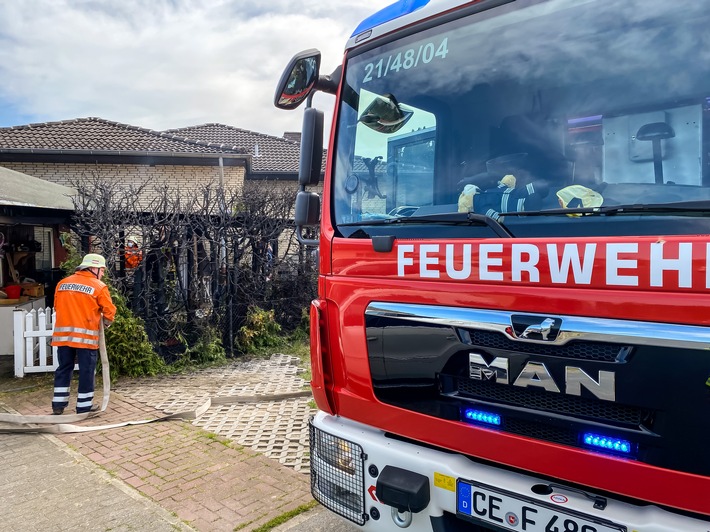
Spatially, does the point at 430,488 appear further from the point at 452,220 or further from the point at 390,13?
the point at 390,13

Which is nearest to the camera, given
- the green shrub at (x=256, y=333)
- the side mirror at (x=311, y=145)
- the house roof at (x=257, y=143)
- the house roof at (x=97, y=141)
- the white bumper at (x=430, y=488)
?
the white bumper at (x=430, y=488)

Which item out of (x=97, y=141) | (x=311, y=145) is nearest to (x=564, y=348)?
(x=311, y=145)

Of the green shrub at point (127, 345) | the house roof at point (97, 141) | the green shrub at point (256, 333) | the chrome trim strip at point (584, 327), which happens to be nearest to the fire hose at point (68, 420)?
the green shrub at point (127, 345)

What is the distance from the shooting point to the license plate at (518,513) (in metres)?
1.88

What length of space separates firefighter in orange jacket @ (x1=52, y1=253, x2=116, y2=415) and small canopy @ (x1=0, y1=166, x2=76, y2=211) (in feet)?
7.60

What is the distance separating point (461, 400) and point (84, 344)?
14.0 ft

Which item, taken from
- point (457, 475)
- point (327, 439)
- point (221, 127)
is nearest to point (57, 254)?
point (327, 439)

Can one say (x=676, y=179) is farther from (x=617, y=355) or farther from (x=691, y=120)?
(x=617, y=355)

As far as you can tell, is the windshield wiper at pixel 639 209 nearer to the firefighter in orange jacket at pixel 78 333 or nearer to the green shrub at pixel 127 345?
the firefighter in orange jacket at pixel 78 333

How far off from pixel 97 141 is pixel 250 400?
45.3 ft

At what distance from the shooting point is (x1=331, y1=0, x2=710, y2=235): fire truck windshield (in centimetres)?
196

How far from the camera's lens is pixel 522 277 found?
208 centimetres

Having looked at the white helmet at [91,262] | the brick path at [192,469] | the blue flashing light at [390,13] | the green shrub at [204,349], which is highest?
the blue flashing light at [390,13]

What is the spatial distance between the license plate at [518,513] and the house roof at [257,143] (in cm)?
2058
